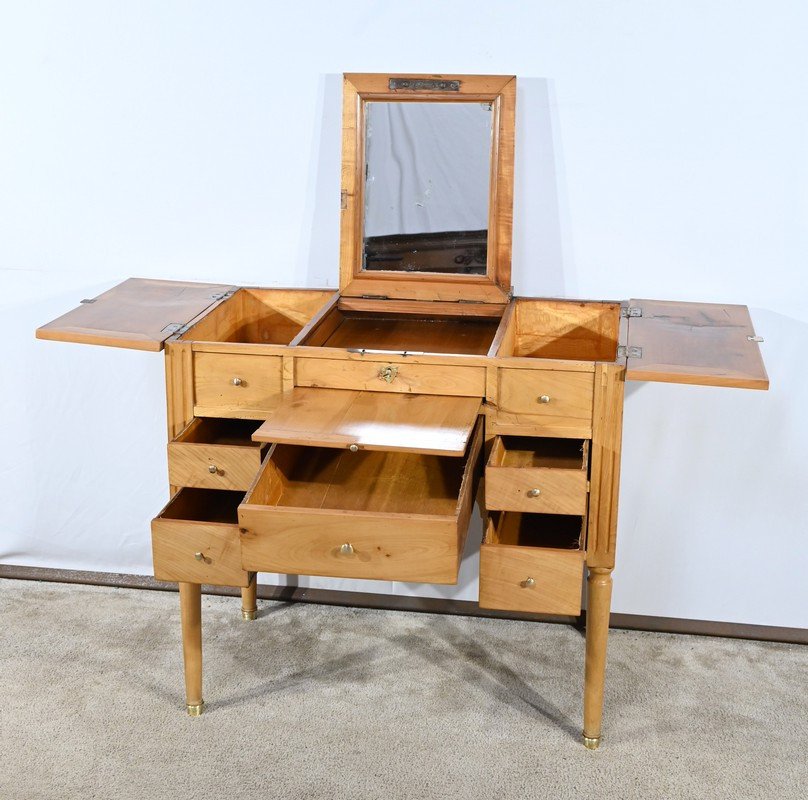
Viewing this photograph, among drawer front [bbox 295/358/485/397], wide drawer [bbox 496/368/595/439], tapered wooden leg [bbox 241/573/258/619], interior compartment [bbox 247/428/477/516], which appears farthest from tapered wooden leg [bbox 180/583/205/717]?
wide drawer [bbox 496/368/595/439]

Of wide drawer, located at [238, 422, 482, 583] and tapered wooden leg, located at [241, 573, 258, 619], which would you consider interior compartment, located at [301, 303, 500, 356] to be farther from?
tapered wooden leg, located at [241, 573, 258, 619]

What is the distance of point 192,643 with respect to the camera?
254 cm

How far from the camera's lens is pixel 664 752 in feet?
8.14

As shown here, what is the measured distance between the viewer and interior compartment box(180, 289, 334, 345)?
282cm

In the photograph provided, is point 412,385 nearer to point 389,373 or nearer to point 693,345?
point 389,373

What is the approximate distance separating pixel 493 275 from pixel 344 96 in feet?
1.79

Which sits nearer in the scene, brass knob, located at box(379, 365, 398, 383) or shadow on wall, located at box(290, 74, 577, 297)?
brass knob, located at box(379, 365, 398, 383)

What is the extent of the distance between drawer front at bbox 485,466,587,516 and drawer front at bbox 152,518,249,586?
524mm

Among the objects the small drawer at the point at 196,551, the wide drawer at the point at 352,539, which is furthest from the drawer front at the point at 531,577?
the small drawer at the point at 196,551

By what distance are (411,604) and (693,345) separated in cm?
113

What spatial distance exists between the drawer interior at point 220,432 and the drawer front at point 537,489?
0.53 m

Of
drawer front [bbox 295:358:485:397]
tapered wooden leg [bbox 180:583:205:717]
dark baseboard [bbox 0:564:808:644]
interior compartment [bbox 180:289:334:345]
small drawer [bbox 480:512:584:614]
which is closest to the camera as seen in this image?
small drawer [bbox 480:512:584:614]

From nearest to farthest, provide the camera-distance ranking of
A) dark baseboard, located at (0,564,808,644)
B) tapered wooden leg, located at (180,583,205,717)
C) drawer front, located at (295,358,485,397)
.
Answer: drawer front, located at (295,358,485,397)
tapered wooden leg, located at (180,583,205,717)
dark baseboard, located at (0,564,808,644)

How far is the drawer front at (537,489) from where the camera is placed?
2.29m
